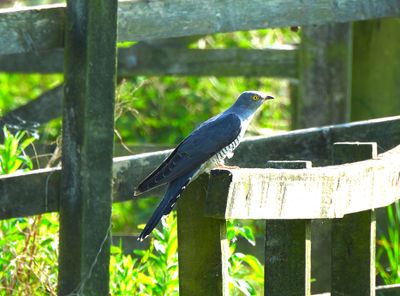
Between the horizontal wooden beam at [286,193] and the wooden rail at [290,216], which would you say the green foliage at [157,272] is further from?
the horizontal wooden beam at [286,193]

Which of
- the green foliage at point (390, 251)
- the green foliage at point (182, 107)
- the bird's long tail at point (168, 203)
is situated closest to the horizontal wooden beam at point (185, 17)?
the bird's long tail at point (168, 203)

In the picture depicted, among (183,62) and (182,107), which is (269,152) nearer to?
(183,62)

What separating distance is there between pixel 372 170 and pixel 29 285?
2063mm

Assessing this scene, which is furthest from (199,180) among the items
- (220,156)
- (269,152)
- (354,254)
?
(269,152)

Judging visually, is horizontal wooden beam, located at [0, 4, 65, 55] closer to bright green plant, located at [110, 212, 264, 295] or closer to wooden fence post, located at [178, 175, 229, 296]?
bright green plant, located at [110, 212, 264, 295]

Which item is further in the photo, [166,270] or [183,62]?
[183,62]

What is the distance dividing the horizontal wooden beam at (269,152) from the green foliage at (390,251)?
48 cm

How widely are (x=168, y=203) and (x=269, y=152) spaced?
38.9 inches

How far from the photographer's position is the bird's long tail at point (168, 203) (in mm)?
3754

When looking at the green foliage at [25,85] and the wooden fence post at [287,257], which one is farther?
the green foliage at [25,85]

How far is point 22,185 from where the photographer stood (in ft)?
13.8

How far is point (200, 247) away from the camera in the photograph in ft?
10.8

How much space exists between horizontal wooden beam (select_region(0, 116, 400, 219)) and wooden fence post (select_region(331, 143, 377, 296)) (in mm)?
1169

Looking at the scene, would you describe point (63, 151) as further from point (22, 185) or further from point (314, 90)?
point (314, 90)
